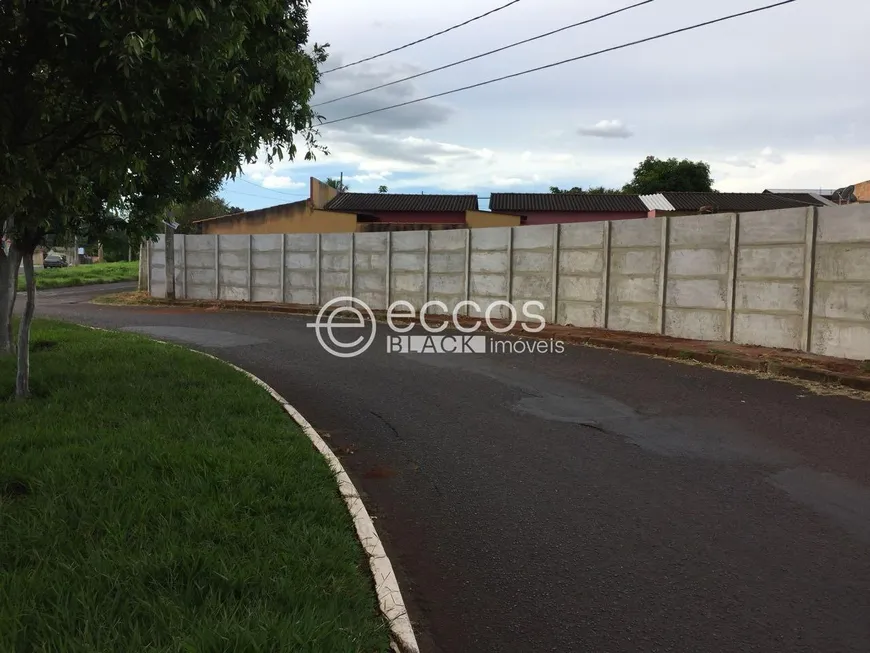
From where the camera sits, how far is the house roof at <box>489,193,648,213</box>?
1411 inches

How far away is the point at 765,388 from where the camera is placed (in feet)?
25.9

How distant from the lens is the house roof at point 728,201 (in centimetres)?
3290

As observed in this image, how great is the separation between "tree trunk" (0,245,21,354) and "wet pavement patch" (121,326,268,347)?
352 centimetres

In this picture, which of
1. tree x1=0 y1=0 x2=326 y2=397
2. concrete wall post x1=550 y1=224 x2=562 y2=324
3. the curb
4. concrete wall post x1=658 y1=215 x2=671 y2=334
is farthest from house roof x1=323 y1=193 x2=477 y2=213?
tree x1=0 y1=0 x2=326 y2=397

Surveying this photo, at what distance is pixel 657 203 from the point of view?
115 ft

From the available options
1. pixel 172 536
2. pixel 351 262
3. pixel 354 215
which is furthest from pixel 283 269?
pixel 172 536

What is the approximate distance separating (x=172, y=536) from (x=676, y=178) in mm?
45625

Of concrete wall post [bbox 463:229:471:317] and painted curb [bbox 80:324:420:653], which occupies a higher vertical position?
concrete wall post [bbox 463:229:471:317]

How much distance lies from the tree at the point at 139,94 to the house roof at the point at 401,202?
A: 28.6 m

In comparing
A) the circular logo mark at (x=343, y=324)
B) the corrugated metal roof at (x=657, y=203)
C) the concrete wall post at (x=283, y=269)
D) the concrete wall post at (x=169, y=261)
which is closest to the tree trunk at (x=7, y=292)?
the circular logo mark at (x=343, y=324)

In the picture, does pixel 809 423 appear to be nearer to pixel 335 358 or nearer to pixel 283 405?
pixel 283 405

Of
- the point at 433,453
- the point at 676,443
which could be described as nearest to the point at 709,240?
the point at 676,443

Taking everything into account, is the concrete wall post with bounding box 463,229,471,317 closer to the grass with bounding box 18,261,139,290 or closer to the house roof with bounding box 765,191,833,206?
the grass with bounding box 18,261,139,290

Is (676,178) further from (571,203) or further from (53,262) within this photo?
(53,262)
